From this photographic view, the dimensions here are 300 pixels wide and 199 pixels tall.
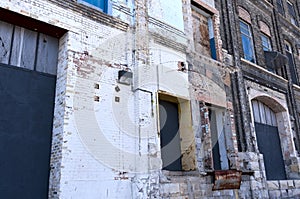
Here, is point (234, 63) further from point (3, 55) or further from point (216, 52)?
point (3, 55)

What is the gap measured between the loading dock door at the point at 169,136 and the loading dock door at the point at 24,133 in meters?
3.03

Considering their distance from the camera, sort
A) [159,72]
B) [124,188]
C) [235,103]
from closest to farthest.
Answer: [124,188]
[159,72]
[235,103]

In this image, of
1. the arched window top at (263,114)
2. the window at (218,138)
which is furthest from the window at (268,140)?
the window at (218,138)

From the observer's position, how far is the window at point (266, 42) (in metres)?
12.5

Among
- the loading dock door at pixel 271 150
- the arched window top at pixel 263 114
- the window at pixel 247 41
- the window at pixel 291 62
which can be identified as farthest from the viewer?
the window at pixel 291 62

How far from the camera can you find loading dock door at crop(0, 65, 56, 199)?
15.4 feet

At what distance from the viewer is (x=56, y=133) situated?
5195mm

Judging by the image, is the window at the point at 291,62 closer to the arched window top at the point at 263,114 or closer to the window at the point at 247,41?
the arched window top at the point at 263,114

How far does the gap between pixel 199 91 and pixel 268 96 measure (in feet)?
14.3

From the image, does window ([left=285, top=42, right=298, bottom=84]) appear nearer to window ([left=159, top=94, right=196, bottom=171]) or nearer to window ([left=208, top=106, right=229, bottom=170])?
window ([left=208, top=106, right=229, bottom=170])

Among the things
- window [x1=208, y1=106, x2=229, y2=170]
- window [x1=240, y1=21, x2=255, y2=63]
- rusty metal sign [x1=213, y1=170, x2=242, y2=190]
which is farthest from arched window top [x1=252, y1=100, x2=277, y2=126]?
rusty metal sign [x1=213, y1=170, x2=242, y2=190]

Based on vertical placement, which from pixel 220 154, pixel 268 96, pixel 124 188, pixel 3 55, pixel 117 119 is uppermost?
pixel 268 96

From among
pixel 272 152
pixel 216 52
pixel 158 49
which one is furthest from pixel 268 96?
pixel 158 49

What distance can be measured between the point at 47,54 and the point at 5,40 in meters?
0.83
